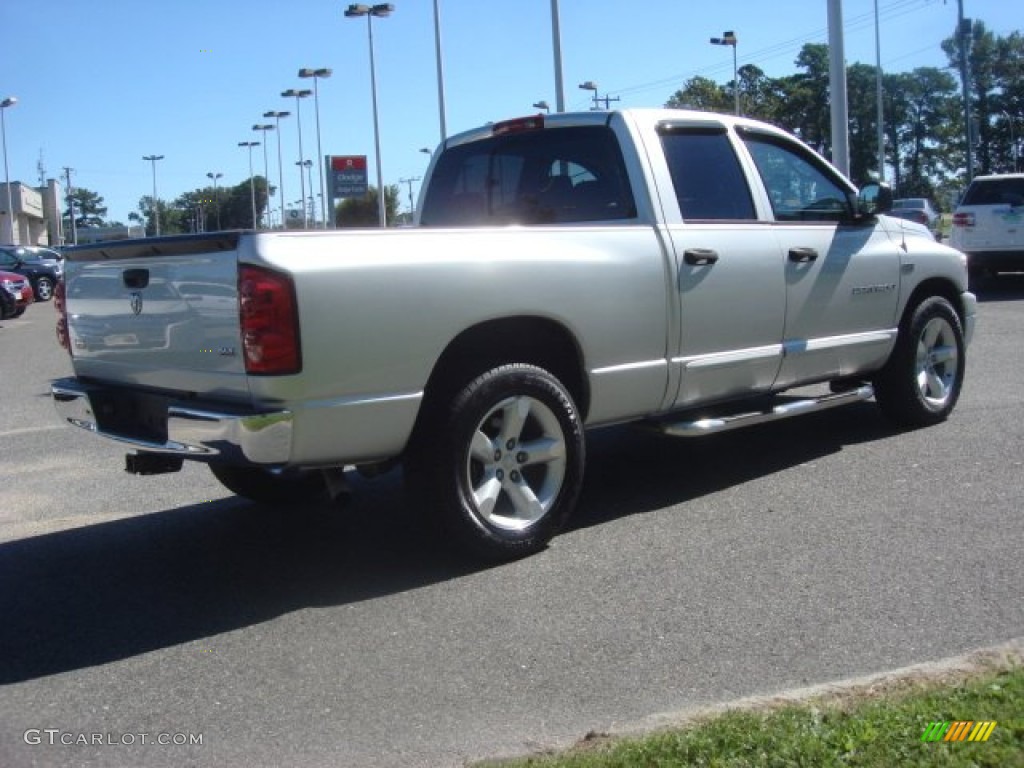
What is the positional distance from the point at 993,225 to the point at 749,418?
13.1 meters

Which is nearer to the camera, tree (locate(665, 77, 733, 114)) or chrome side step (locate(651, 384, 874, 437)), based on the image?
chrome side step (locate(651, 384, 874, 437))

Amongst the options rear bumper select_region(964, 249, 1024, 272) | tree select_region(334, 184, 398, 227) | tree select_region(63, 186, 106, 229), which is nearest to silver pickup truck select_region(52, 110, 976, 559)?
rear bumper select_region(964, 249, 1024, 272)

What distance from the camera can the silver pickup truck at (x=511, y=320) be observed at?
4246mm

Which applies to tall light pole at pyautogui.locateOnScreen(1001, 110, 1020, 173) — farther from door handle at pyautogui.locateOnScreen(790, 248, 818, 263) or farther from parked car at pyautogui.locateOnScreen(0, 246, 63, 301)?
door handle at pyautogui.locateOnScreen(790, 248, 818, 263)

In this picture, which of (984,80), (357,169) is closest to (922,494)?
(357,169)

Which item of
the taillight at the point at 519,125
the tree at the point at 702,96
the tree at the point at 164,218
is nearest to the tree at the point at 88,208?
the tree at the point at 164,218

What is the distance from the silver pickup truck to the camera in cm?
425

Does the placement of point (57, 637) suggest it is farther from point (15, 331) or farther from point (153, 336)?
point (15, 331)

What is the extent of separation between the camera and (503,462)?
4949mm

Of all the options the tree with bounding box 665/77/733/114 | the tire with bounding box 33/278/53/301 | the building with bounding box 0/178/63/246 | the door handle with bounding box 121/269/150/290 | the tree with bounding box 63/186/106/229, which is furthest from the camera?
the tree with bounding box 63/186/106/229

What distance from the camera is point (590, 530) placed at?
5.48 meters

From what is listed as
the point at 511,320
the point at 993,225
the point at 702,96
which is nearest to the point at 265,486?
the point at 511,320

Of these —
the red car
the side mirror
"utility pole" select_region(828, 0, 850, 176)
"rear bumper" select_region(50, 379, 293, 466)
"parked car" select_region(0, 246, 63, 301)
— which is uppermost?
"utility pole" select_region(828, 0, 850, 176)

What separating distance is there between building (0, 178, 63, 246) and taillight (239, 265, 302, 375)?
200 feet
